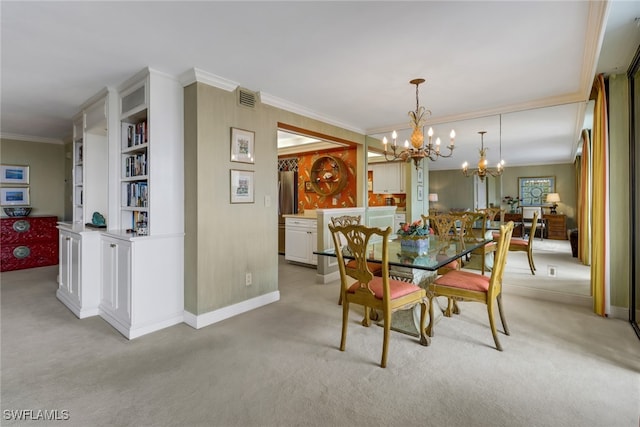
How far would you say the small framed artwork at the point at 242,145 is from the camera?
3184mm

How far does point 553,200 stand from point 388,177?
3.25 m

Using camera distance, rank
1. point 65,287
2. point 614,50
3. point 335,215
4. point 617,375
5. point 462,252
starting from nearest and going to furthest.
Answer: point 617,375 < point 614,50 < point 462,252 < point 65,287 < point 335,215

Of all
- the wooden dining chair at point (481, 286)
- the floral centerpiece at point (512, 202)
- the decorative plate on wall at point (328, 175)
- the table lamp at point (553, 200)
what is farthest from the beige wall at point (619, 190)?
the decorative plate on wall at point (328, 175)

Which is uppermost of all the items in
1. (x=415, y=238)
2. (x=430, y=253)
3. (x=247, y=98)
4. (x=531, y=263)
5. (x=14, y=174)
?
(x=247, y=98)

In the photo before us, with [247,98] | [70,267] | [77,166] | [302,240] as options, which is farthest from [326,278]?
[77,166]

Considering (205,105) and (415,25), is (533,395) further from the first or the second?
(205,105)

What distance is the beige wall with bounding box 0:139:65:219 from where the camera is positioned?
5.55 meters

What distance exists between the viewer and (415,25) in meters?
2.10

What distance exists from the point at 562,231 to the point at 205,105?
452 cm

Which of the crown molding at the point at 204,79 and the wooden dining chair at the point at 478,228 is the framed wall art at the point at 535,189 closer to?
the wooden dining chair at the point at 478,228

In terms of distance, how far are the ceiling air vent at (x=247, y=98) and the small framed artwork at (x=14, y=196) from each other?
5260 millimetres

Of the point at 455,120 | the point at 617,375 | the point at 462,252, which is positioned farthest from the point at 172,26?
the point at 617,375

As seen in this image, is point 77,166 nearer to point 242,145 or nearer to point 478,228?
point 242,145

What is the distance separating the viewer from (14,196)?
18.3 feet
